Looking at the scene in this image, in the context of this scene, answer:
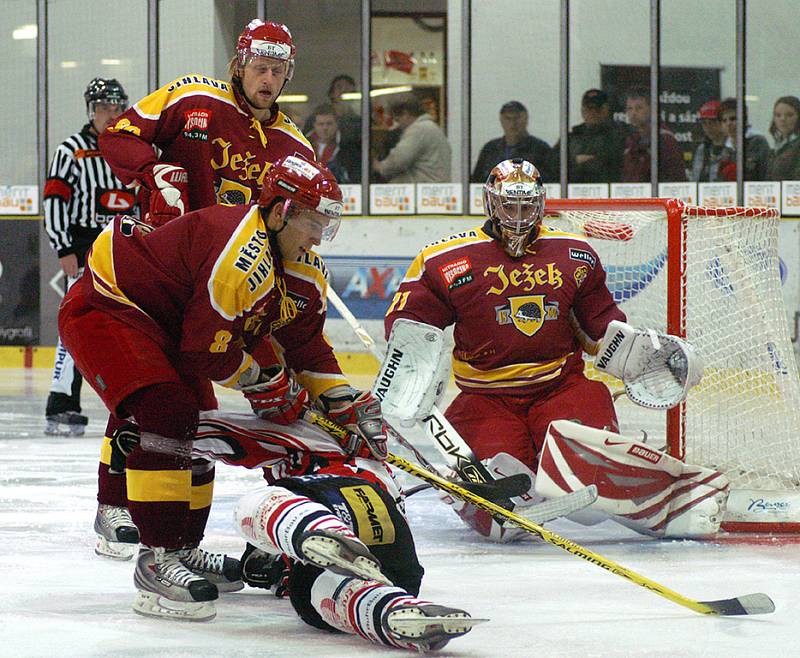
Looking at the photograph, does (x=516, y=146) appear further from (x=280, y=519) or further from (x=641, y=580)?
(x=280, y=519)

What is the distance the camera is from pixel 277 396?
263 centimetres

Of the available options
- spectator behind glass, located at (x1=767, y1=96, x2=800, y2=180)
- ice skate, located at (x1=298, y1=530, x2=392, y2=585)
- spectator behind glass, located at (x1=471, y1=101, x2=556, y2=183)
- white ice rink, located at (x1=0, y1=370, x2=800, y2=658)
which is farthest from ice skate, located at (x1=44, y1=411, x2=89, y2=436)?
spectator behind glass, located at (x1=767, y1=96, x2=800, y2=180)

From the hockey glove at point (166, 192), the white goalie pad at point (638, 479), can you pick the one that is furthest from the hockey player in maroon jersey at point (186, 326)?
the white goalie pad at point (638, 479)

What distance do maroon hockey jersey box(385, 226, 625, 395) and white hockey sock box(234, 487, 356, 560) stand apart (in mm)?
1396

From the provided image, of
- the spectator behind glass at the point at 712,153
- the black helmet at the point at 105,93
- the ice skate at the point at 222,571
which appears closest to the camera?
the ice skate at the point at 222,571

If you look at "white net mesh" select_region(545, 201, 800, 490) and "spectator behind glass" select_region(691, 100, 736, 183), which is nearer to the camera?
"white net mesh" select_region(545, 201, 800, 490)

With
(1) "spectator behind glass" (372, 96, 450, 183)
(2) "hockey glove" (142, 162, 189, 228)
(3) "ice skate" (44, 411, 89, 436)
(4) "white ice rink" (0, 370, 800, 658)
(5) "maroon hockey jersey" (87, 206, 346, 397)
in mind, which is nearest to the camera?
(4) "white ice rink" (0, 370, 800, 658)

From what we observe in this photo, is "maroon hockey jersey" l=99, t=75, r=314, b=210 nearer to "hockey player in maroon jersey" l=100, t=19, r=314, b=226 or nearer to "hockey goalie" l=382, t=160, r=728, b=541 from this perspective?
"hockey player in maroon jersey" l=100, t=19, r=314, b=226

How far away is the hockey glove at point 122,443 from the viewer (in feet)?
9.63

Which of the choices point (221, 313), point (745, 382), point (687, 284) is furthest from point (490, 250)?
point (221, 313)

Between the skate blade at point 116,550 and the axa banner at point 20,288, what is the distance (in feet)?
17.4

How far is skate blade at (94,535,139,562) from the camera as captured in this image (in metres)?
3.10

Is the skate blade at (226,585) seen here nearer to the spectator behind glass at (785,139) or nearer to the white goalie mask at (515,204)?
the white goalie mask at (515,204)

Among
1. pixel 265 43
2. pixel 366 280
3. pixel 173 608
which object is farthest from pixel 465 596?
pixel 366 280
